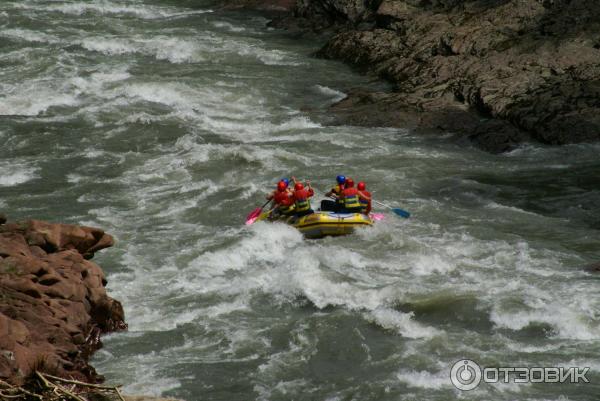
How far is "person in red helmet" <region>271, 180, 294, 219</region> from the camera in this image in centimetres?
1506


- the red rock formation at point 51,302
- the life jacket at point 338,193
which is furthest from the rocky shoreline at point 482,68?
the red rock formation at point 51,302

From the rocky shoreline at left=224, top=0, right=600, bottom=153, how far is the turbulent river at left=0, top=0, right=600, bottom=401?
605 mm

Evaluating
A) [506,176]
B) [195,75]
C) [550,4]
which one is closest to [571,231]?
[506,176]

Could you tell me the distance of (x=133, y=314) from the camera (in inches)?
463

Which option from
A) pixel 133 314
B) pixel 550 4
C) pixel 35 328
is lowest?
pixel 133 314

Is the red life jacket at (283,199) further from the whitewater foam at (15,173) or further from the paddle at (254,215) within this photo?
the whitewater foam at (15,173)

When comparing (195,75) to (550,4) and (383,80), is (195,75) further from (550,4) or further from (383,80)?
(550,4)

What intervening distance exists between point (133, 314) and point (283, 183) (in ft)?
14.0

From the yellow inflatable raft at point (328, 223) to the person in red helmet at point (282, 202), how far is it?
275 mm

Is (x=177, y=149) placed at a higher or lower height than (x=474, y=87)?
lower

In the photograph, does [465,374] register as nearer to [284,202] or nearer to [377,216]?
[377,216]

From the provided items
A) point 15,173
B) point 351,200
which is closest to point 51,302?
point 351,200

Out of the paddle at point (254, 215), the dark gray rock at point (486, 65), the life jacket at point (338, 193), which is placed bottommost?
the paddle at point (254, 215)

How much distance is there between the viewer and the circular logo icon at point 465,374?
980 centimetres
